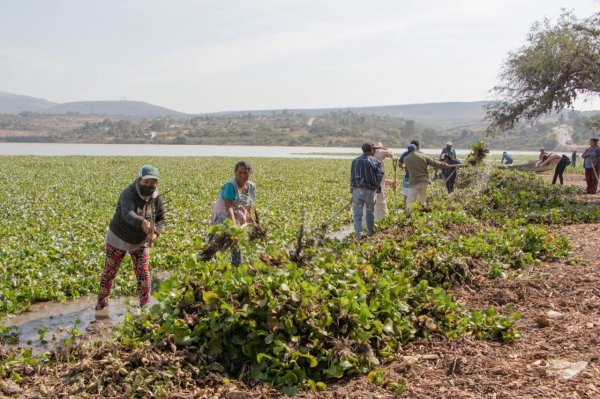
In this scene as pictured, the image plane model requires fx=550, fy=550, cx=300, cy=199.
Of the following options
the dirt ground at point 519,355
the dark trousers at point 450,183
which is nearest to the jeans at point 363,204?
the dirt ground at point 519,355

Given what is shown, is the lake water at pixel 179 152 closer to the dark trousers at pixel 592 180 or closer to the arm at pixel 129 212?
the dark trousers at pixel 592 180

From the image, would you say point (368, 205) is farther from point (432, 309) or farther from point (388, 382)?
point (388, 382)

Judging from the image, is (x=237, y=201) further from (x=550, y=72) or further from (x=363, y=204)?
(x=550, y=72)

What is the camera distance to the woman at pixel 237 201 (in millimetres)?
7430

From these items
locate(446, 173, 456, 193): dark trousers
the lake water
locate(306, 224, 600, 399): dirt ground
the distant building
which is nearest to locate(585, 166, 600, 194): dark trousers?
locate(446, 173, 456, 193): dark trousers

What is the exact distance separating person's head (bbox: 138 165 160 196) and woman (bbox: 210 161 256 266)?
1142mm

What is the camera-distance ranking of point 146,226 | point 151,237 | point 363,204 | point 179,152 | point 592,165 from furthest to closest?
point 179,152
point 592,165
point 363,204
point 151,237
point 146,226

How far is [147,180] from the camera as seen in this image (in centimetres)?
652

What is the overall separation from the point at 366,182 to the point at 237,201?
10.7 ft

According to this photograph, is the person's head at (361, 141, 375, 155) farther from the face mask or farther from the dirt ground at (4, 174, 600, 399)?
the face mask

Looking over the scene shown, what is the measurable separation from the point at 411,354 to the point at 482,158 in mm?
12765

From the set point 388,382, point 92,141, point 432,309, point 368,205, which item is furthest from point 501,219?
point 92,141

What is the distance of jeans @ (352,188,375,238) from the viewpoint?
1012 cm

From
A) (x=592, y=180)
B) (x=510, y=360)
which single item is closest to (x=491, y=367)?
(x=510, y=360)
